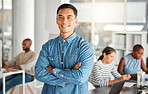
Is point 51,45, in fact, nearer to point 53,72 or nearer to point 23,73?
point 53,72

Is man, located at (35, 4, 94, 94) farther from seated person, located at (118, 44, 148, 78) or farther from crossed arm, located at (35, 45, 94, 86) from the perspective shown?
seated person, located at (118, 44, 148, 78)

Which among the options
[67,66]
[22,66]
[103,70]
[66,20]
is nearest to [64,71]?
[67,66]

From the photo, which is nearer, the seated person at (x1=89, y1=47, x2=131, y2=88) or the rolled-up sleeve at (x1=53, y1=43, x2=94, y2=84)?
the rolled-up sleeve at (x1=53, y1=43, x2=94, y2=84)


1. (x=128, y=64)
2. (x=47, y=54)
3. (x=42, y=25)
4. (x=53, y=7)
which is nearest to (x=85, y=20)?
(x=42, y=25)

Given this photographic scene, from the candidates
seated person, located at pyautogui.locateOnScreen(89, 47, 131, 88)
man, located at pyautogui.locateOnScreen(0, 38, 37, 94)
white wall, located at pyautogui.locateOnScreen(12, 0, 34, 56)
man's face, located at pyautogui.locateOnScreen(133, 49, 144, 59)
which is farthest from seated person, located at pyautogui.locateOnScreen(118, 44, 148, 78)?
white wall, located at pyautogui.locateOnScreen(12, 0, 34, 56)

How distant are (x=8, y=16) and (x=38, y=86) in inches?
70.3

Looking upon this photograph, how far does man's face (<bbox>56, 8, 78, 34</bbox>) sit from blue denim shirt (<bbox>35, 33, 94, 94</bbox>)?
80 mm

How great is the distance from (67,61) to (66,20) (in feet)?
1.11

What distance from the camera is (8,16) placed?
5.80 metres

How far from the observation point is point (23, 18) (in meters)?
5.79

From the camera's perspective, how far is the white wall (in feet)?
18.8

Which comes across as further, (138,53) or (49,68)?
(138,53)

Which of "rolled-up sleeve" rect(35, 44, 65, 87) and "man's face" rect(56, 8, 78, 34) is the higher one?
"man's face" rect(56, 8, 78, 34)

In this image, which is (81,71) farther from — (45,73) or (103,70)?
(103,70)
